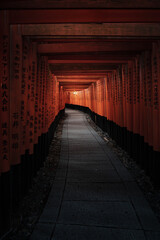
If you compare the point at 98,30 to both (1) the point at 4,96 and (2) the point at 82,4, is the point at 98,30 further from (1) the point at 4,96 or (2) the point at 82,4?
(1) the point at 4,96

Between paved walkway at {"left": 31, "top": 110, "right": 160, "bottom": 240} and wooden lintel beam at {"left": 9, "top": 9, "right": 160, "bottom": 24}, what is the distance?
10.7 ft

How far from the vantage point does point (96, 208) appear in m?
3.32

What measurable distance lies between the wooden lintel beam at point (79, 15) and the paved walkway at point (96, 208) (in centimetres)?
326

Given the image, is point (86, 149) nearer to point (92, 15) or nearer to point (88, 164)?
point (88, 164)

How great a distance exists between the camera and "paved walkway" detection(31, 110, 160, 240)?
8.75 feet

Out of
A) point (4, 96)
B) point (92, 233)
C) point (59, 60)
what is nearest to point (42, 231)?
point (92, 233)

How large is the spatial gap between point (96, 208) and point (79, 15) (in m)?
3.36

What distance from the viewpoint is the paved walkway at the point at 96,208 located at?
2668 millimetres

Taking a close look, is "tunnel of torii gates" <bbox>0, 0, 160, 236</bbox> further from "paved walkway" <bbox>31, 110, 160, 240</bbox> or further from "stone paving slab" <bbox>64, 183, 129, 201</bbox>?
"stone paving slab" <bbox>64, 183, 129, 201</bbox>

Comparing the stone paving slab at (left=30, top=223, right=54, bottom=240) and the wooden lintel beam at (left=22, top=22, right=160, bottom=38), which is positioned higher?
the wooden lintel beam at (left=22, top=22, right=160, bottom=38)

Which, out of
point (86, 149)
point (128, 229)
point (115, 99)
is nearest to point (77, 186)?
point (128, 229)

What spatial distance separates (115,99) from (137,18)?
580cm

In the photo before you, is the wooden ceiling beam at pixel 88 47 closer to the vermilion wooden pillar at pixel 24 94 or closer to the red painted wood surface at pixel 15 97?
the vermilion wooden pillar at pixel 24 94

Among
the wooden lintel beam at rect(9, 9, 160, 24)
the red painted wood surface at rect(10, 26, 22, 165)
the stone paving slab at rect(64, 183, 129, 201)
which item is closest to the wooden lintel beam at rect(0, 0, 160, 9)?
the wooden lintel beam at rect(9, 9, 160, 24)
